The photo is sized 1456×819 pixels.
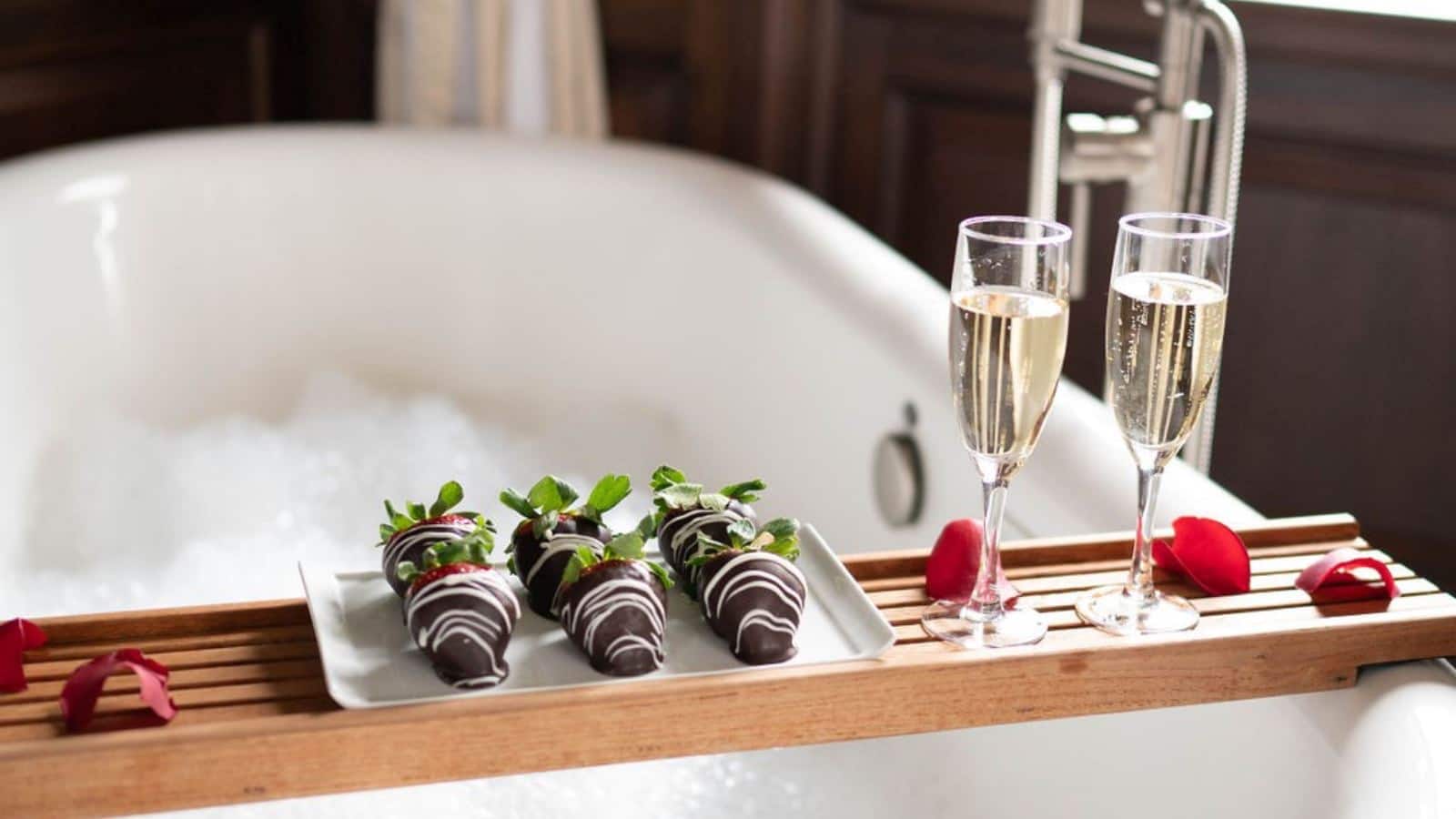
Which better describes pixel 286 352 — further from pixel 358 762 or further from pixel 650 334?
pixel 358 762

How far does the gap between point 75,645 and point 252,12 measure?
224 cm

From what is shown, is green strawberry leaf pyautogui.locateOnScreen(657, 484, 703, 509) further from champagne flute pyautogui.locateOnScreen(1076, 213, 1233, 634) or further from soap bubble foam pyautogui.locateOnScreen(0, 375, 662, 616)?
soap bubble foam pyautogui.locateOnScreen(0, 375, 662, 616)

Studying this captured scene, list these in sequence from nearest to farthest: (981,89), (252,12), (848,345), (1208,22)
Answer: (1208,22)
(848,345)
(981,89)
(252,12)

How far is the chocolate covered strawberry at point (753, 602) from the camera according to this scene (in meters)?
0.78

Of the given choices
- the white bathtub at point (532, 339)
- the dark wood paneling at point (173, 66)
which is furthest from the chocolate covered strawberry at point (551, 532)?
the dark wood paneling at point (173, 66)

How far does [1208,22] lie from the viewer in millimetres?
1337

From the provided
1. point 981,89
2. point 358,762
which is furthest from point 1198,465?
point 981,89

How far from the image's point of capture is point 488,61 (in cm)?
261

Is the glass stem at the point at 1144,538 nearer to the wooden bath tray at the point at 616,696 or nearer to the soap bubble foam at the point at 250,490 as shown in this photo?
the wooden bath tray at the point at 616,696

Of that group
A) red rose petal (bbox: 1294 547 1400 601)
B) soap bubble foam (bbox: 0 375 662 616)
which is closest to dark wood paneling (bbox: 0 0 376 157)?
soap bubble foam (bbox: 0 375 662 616)

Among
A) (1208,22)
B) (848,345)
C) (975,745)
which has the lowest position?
(975,745)

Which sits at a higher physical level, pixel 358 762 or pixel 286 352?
pixel 358 762

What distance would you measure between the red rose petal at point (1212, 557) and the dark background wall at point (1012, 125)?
139 cm

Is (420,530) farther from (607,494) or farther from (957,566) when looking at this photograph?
(957,566)
